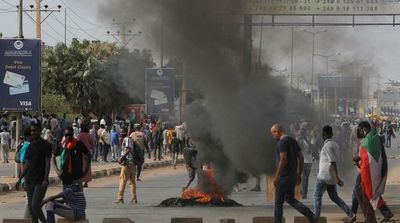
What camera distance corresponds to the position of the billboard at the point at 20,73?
2441 cm

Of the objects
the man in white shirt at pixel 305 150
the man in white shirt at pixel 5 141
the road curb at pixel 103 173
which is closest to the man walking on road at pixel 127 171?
the man in white shirt at pixel 305 150

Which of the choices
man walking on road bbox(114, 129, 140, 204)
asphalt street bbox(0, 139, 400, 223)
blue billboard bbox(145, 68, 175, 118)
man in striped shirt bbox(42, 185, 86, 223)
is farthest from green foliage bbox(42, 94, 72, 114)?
man in striped shirt bbox(42, 185, 86, 223)

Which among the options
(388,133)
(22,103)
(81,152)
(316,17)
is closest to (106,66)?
(388,133)

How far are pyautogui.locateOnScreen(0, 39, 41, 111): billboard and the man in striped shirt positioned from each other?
11.6 m

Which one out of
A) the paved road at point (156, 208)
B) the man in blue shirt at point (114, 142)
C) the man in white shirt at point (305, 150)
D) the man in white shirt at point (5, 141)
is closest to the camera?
the paved road at point (156, 208)

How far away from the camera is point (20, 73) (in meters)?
24.6

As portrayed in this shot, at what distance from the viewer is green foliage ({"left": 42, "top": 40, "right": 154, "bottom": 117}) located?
200ft

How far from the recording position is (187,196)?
18859mm

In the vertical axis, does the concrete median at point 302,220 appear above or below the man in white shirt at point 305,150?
below

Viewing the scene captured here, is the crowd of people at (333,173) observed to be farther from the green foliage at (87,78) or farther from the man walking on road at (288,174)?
the green foliage at (87,78)

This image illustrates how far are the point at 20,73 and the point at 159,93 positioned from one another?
14.4 m

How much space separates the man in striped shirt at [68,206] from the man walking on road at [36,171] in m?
0.24

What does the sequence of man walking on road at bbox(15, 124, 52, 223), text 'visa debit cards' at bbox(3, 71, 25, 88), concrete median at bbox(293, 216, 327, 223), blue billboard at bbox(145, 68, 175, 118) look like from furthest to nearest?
blue billboard at bbox(145, 68, 175, 118) < text 'visa debit cards' at bbox(3, 71, 25, 88) < concrete median at bbox(293, 216, 327, 223) < man walking on road at bbox(15, 124, 52, 223)

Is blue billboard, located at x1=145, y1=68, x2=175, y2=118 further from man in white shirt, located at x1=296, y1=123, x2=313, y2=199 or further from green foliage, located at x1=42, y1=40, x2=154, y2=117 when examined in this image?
green foliage, located at x1=42, y1=40, x2=154, y2=117
